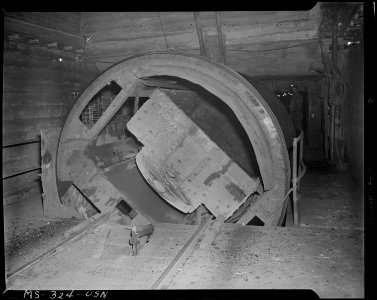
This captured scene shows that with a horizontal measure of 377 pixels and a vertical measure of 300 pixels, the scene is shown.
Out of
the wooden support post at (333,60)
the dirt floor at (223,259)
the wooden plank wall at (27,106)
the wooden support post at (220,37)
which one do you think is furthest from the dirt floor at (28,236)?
the wooden support post at (333,60)

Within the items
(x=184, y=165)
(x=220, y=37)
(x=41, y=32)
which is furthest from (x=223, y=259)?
(x=41, y=32)

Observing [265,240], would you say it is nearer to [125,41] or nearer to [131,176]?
[131,176]

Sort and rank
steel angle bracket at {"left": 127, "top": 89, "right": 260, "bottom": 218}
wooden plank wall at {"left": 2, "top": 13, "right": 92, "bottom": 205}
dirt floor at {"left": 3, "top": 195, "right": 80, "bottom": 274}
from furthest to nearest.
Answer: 1. wooden plank wall at {"left": 2, "top": 13, "right": 92, "bottom": 205}
2. steel angle bracket at {"left": 127, "top": 89, "right": 260, "bottom": 218}
3. dirt floor at {"left": 3, "top": 195, "right": 80, "bottom": 274}

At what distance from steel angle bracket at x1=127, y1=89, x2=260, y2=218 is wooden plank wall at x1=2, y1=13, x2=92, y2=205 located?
6.79 feet

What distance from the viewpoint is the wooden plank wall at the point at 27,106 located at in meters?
6.33

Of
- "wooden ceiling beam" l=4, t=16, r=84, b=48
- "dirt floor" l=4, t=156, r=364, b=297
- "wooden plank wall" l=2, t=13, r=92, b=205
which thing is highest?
"wooden ceiling beam" l=4, t=16, r=84, b=48

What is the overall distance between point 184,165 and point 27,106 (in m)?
3.90

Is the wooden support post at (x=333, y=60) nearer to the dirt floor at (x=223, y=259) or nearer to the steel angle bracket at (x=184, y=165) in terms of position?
the steel angle bracket at (x=184, y=165)

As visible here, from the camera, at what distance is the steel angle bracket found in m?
5.01

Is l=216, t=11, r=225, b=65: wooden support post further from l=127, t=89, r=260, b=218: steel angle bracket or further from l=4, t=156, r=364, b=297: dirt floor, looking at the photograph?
l=4, t=156, r=364, b=297: dirt floor

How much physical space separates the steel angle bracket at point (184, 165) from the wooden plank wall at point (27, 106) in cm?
207

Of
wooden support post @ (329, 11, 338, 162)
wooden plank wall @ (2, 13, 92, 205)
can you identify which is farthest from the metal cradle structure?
wooden support post @ (329, 11, 338, 162)

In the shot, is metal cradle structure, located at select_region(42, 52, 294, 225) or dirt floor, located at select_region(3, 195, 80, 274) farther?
metal cradle structure, located at select_region(42, 52, 294, 225)

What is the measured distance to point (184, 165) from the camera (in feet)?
→ 17.2
